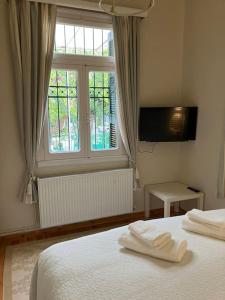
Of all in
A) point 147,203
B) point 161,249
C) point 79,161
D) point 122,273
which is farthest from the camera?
point 147,203

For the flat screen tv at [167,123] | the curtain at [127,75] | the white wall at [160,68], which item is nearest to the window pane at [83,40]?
the curtain at [127,75]

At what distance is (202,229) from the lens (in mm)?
1637

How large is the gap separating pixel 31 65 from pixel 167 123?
5.51ft

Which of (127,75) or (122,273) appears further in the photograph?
(127,75)

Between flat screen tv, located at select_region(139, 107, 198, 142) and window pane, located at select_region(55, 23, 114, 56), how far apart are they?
34.3 inches

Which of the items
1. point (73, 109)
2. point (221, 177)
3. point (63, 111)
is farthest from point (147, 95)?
point (221, 177)

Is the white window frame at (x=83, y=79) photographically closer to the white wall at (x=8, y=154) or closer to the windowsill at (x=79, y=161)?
the windowsill at (x=79, y=161)


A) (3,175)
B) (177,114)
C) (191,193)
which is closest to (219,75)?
(177,114)

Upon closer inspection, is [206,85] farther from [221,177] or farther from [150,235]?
[150,235]

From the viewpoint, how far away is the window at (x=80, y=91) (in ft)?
9.18

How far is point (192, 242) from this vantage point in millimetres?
1533

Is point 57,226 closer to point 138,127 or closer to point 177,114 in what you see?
point 138,127

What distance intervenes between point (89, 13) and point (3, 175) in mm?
2045

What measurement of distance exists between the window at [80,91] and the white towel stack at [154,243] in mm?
1655
